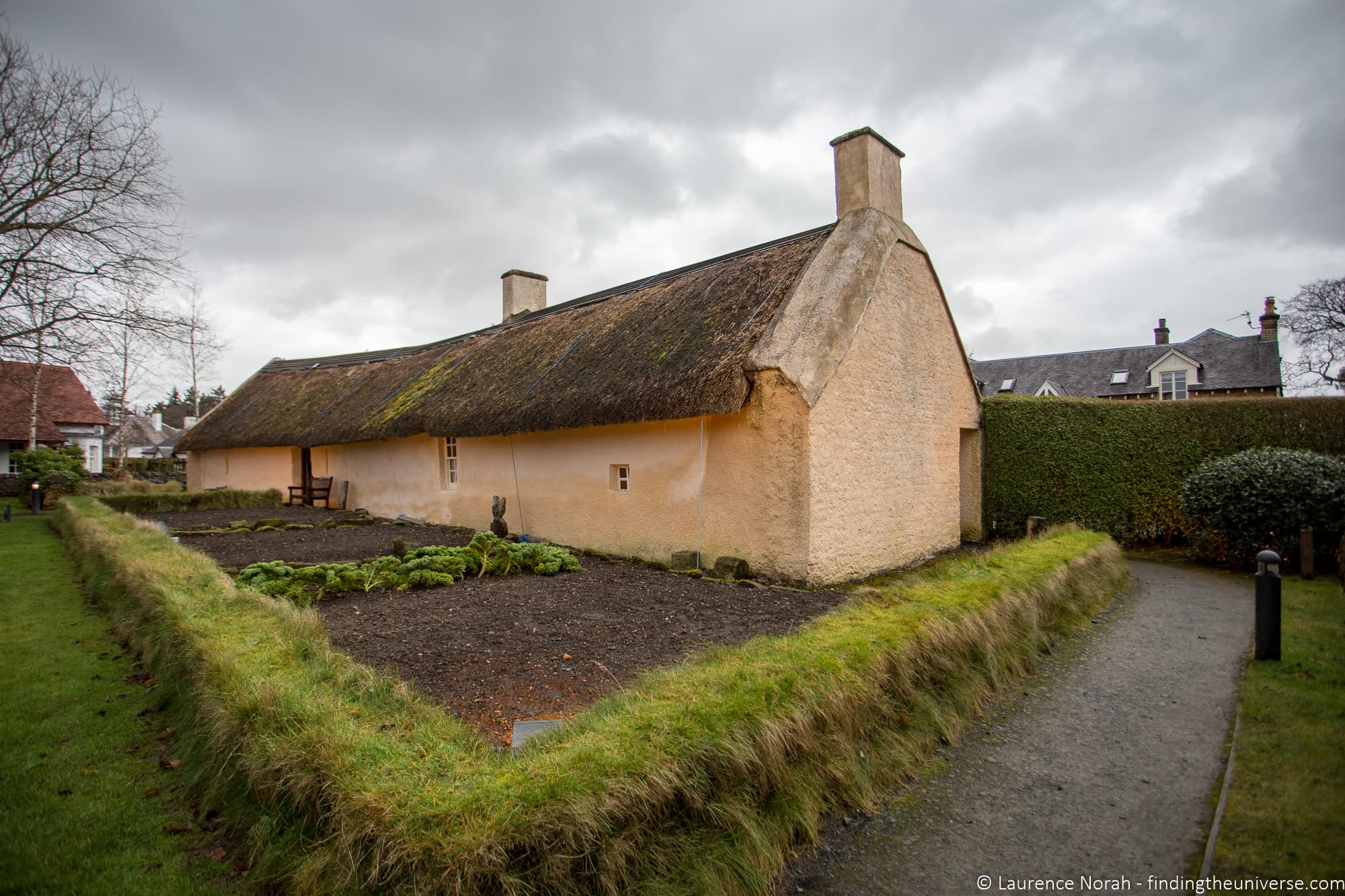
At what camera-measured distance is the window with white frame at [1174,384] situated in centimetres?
3089

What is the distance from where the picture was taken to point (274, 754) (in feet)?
10.1

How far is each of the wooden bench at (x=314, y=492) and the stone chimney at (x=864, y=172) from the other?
1568cm

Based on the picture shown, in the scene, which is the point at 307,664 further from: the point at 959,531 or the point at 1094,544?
the point at 959,531

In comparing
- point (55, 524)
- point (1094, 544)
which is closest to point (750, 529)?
point (1094, 544)

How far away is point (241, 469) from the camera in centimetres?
2191

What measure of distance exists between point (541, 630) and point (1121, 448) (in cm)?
1140

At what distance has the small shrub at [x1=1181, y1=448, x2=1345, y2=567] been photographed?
924 centimetres

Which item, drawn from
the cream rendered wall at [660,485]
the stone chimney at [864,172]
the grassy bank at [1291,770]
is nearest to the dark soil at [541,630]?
the cream rendered wall at [660,485]

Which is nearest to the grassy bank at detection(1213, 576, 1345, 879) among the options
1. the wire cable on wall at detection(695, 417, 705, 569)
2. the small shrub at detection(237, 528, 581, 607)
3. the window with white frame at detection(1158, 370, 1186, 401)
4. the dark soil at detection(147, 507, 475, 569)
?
the wire cable on wall at detection(695, 417, 705, 569)

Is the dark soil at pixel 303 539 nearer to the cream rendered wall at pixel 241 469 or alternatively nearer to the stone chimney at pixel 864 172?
the cream rendered wall at pixel 241 469

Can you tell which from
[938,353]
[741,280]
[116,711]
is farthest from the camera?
[938,353]

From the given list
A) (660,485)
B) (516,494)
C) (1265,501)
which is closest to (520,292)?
(516,494)

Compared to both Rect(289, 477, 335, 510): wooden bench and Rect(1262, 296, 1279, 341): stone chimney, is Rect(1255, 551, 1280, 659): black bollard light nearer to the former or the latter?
Rect(289, 477, 335, 510): wooden bench

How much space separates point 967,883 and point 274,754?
3381mm
